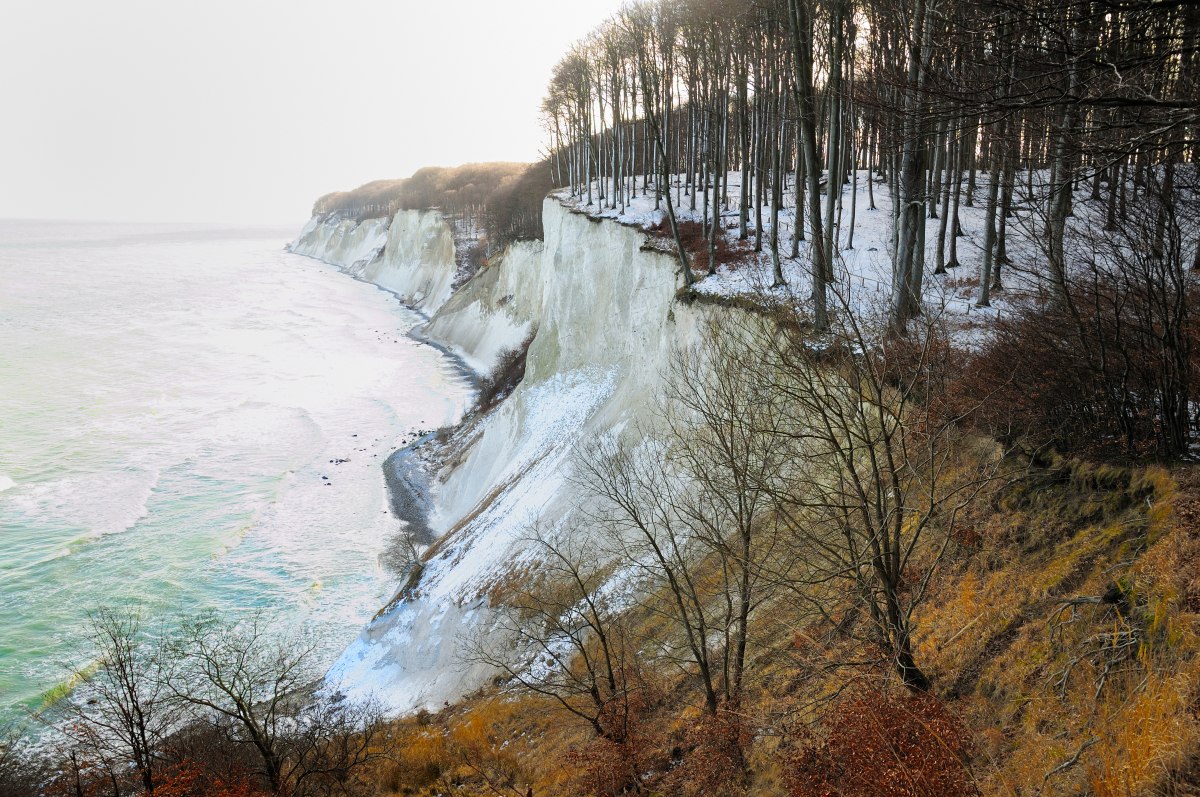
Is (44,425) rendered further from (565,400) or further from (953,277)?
(953,277)

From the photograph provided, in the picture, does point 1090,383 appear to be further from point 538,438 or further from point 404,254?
point 404,254

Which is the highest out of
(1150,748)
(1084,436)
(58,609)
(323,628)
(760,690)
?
(1084,436)

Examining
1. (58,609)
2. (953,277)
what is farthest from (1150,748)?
(58,609)

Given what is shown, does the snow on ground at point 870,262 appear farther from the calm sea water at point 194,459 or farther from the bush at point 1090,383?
the calm sea water at point 194,459

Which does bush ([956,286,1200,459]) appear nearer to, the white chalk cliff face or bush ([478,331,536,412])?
the white chalk cliff face

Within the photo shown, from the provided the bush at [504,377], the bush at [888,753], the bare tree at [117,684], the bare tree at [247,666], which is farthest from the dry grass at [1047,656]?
the bush at [504,377]

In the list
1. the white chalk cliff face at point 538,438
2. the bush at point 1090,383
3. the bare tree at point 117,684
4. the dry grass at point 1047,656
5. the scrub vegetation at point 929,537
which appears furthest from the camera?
the white chalk cliff face at point 538,438

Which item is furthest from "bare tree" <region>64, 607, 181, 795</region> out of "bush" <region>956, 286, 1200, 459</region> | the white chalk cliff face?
"bush" <region>956, 286, 1200, 459</region>
